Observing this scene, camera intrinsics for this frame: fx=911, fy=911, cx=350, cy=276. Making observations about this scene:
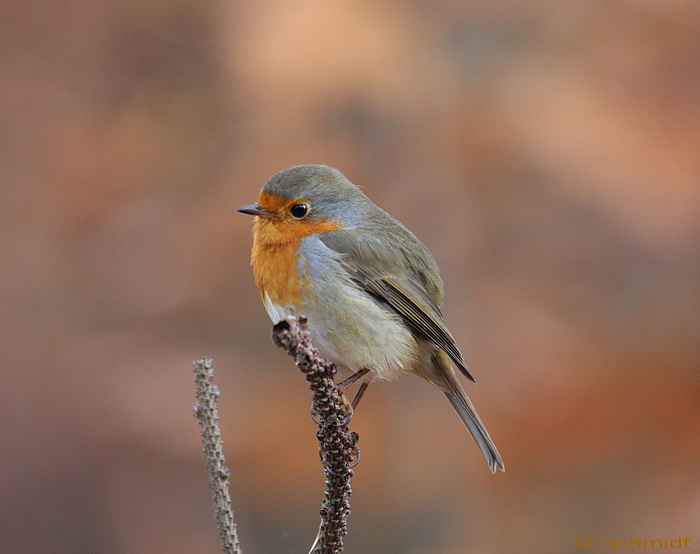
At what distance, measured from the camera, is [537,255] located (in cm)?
573

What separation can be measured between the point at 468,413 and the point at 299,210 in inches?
42.4

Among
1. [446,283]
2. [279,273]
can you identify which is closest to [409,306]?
[279,273]

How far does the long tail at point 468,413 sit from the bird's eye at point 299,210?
0.77 m

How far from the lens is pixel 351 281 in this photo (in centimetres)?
334

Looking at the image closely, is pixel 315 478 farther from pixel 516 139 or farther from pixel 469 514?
pixel 516 139

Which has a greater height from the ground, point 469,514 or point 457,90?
point 457,90

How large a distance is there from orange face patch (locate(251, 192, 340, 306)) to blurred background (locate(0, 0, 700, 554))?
91.2 inches

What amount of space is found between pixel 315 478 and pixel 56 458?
5.21ft

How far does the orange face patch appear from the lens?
3.21 m

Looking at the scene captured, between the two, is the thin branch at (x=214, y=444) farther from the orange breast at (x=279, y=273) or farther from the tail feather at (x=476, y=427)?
the tail feather at (x=476, y=427)

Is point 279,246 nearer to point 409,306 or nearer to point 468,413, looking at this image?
point 409,306

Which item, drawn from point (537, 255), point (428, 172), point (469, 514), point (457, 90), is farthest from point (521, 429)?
point (457, 90)

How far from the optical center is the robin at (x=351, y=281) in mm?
3215

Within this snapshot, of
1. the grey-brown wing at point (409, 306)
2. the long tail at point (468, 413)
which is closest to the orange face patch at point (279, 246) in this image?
the grey-brown wing at point (409, 306)
